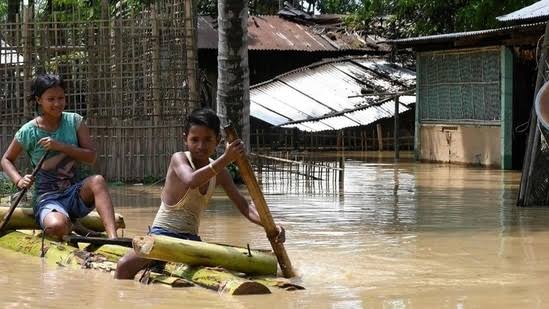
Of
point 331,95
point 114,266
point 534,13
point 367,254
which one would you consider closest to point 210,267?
point 114,266

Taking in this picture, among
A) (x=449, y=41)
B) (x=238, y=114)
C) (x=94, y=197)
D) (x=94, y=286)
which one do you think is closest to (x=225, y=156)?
(x=94, y=286)

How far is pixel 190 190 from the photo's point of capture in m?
6.66

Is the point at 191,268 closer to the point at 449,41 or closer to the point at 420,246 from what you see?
the point at 420,246

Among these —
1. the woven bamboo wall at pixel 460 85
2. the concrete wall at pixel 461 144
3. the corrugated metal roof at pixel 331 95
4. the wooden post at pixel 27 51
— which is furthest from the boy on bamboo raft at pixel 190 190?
the corrugated metal roof at pixel 331 95

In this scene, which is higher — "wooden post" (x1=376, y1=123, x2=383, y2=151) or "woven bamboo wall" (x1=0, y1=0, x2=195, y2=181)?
"woven bamboo wall" (x1=0, y1=0, x2=195, y2=181)

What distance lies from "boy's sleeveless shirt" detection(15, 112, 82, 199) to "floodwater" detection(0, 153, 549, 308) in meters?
0.57

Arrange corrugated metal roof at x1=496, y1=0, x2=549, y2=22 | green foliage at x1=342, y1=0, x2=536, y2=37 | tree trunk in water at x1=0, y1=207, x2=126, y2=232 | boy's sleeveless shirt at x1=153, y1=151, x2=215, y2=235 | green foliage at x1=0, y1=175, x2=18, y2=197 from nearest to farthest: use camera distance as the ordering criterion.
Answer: boy's sleeveless shirt at x1=153, y1=151, x2=215, y2=235 → tree trunk in water at x1=0, y1=207, x2=126, y2=232 → green foliage at x1=0, y1=175, x2=18, y2=197 → corrugated metal roof at x1=496, y1=0, x2=549, y2=22 → green foliage at x1=342, y1=0, x2=536, y2=37

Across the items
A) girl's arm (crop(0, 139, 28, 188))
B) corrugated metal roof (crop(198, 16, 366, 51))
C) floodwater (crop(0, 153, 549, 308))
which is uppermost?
corrugated metal roof (crop(198, 16, 366, 51))

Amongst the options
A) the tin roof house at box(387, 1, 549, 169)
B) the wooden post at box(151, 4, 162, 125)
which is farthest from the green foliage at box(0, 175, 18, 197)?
the tin roof house at box(387, 1, 549, 169)

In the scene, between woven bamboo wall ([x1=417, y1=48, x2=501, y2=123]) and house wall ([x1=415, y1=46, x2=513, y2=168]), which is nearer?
house wall ([x1=415, y1=46, x2=513, y2=168])

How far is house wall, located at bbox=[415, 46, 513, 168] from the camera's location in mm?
18281

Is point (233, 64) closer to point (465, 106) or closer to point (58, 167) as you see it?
point (465, 106)

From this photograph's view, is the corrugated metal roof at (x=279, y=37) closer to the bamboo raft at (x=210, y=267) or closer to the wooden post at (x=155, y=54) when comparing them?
the wooden post at (x=155, y=54)

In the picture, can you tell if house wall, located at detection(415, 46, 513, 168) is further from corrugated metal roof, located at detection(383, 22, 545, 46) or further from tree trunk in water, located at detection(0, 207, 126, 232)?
tree trunk in water, located at detection(0, 207, 126, 232)
